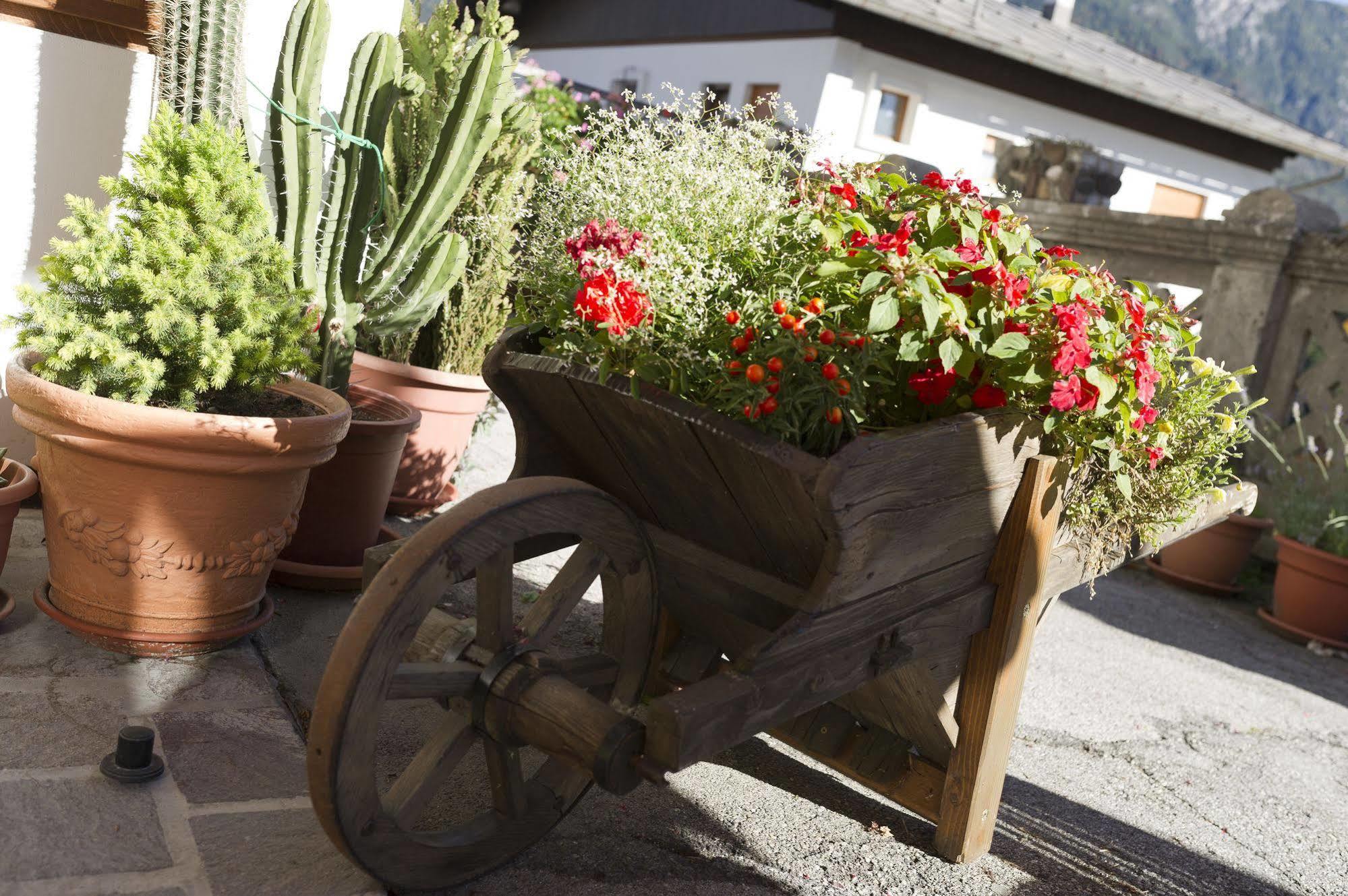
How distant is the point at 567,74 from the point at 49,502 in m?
17.9

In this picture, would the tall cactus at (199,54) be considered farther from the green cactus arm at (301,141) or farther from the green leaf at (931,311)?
the green leaf at (931,311)

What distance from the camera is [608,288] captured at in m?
1.83

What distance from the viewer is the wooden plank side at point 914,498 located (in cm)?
171

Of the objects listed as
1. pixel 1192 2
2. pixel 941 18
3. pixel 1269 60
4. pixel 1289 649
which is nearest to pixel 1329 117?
pixel 1269 60

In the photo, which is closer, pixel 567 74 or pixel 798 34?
pixel 798 34

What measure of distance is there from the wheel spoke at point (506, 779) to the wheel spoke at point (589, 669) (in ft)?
0.52

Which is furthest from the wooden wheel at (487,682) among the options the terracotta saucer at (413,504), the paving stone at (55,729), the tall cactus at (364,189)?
the terracotta saucer at (413,504)

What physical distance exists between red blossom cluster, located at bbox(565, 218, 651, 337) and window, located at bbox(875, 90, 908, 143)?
13.2 meters

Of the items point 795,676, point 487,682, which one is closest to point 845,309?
point 795,676

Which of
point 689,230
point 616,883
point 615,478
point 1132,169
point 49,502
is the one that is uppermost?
point 1132,169

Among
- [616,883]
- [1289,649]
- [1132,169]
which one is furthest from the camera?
[1132,169]

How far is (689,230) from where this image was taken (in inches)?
82.3

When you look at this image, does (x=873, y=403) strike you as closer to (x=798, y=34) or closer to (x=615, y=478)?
(x=615, y=478)

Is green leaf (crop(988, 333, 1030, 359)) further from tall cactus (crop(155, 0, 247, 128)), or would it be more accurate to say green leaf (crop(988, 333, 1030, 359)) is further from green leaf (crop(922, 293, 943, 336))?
tall cactus (crop(155, 0, 247, 128))
